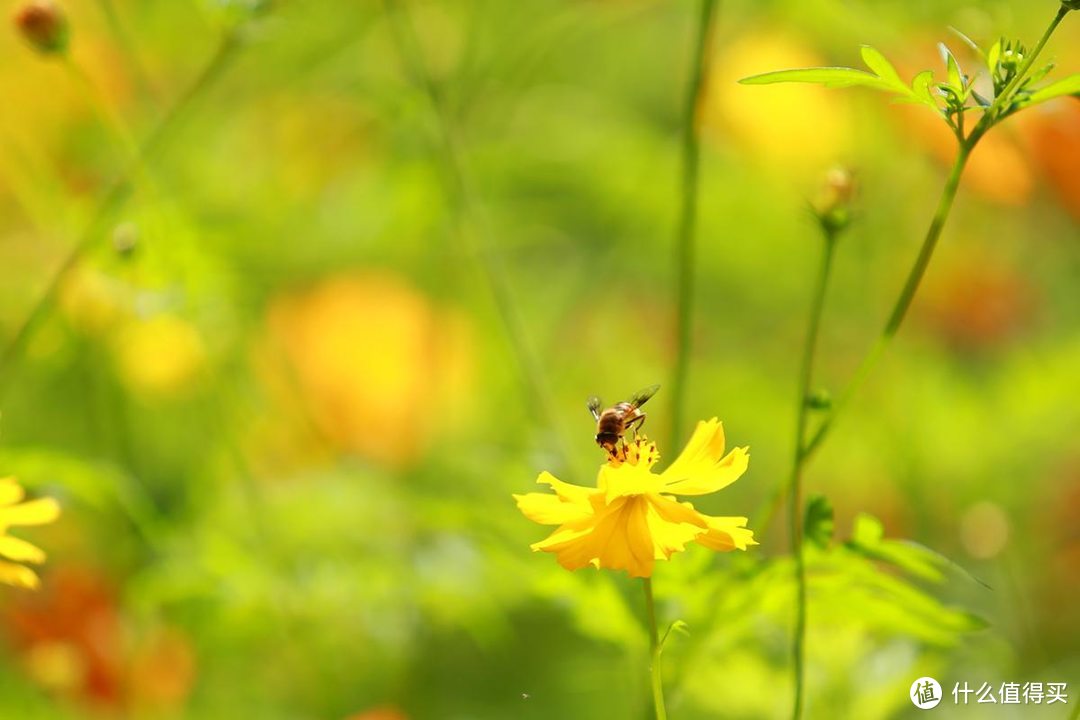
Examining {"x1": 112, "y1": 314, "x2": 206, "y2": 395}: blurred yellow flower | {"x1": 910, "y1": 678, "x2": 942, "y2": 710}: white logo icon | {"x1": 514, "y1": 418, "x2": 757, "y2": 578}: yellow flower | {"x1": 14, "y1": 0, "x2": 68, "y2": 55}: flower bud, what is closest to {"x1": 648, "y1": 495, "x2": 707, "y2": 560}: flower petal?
{"x1": 514, "y1": 418, "x2": 757, "y2": 578}: yellow flower

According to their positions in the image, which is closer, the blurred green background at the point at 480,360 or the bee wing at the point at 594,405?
the bee wing at the point at 594,405

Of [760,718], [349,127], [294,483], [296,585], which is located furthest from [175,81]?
[760,718]

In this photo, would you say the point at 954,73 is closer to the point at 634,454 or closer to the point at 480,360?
the point at 634,454

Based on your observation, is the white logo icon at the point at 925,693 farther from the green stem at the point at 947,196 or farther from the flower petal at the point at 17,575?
the flower petal at the point at 17,575

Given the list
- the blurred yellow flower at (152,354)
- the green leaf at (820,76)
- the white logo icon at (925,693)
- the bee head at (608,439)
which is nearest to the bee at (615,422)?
the bee head at (608,439)

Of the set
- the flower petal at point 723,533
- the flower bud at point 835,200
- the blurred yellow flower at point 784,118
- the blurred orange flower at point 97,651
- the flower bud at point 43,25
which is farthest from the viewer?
the blurred yellow flower at point 784,118
